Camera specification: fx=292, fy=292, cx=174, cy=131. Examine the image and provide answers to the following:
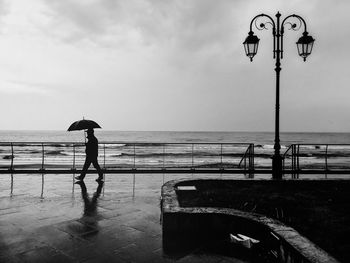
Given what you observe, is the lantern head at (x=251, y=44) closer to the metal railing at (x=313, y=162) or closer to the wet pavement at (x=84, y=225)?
the metal railing at (x=313, y=162)

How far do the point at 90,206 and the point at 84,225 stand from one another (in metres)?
1.27

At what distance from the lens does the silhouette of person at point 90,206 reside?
5062 millimetres

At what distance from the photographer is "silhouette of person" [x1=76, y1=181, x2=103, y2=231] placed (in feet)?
16.6

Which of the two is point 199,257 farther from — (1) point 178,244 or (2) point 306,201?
(2) point 306,201

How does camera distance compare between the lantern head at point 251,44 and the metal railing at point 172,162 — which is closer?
the lantern head at point 251,44

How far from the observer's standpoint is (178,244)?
402 centimetres

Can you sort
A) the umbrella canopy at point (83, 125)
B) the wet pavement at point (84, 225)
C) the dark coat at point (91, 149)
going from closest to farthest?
the wet pavement at point (84, 225), the umbrella canopy at point (83, 125), the dark coat at point (91, 149)

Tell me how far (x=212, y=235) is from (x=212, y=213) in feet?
1.05

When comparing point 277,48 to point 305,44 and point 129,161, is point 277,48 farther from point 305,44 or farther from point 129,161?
point 129,161

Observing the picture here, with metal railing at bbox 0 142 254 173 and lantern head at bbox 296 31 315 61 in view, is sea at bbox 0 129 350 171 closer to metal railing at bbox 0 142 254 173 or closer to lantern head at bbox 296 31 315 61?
metal railing at bbox 0 142 254 173

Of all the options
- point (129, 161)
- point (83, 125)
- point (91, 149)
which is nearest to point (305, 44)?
point (83, 125)

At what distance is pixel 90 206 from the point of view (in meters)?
6.03

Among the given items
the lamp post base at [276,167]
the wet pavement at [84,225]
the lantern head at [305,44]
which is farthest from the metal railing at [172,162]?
the lantern head at [305,44]

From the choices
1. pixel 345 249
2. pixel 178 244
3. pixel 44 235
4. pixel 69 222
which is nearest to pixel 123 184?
pixel 69 222
